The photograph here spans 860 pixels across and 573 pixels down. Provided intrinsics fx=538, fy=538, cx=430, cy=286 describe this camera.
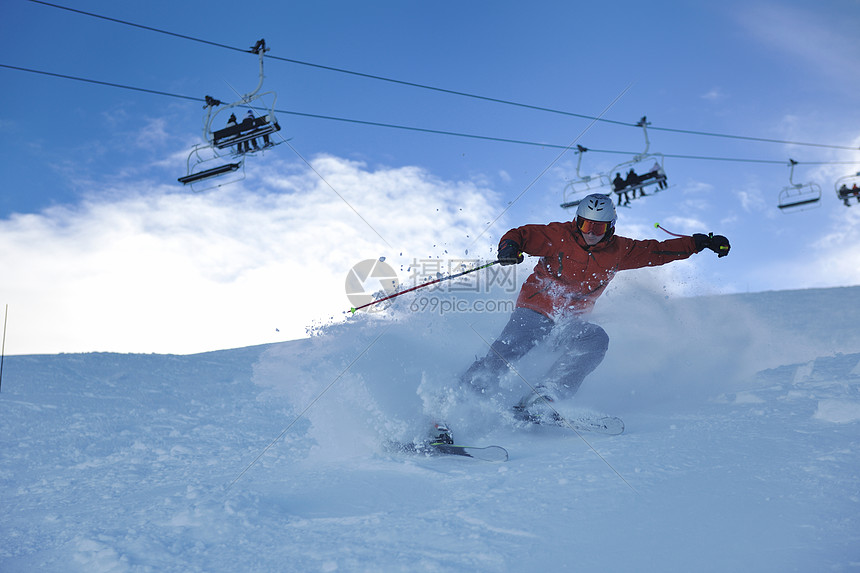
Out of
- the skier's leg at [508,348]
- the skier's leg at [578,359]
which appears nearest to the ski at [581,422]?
the skier's leg at [578,359]

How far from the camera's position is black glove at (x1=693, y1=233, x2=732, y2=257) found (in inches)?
174

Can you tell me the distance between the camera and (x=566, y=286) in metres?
4.36

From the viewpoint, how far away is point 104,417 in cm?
477

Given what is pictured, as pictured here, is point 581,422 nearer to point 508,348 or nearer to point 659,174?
point 508,348

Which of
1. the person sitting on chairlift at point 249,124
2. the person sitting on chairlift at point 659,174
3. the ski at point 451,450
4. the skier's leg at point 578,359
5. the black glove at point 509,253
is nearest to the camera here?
the ski at point 451,450

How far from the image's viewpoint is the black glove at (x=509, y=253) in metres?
4.09

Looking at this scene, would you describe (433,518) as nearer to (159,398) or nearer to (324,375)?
(324,375)

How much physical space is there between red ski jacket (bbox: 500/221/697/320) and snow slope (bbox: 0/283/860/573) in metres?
0.69

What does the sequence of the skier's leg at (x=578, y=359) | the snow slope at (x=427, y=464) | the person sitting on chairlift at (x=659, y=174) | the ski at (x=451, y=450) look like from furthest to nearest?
the person sitting on chairlift at (x=659, y=174) → the skier's leg at (x=578, y=359) → the ski at (x=451, y=450) → the snow slope at (x=427, y=464)

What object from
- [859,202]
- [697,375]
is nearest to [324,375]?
[697,375]

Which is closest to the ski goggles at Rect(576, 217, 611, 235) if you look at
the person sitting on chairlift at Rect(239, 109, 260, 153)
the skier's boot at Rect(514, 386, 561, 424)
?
the skier's boot at Rect(514, 386, 561, 424)

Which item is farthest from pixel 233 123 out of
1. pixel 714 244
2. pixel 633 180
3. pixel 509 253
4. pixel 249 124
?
pixel 633 180

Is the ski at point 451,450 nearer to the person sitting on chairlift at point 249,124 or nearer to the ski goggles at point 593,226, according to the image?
the ski goggles at point 593,226

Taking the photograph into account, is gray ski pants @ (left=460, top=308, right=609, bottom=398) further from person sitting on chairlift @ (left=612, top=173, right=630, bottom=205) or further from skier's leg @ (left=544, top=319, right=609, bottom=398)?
person sitting on chairlift @ (left=612, top=173, right=630, bottom=205)
